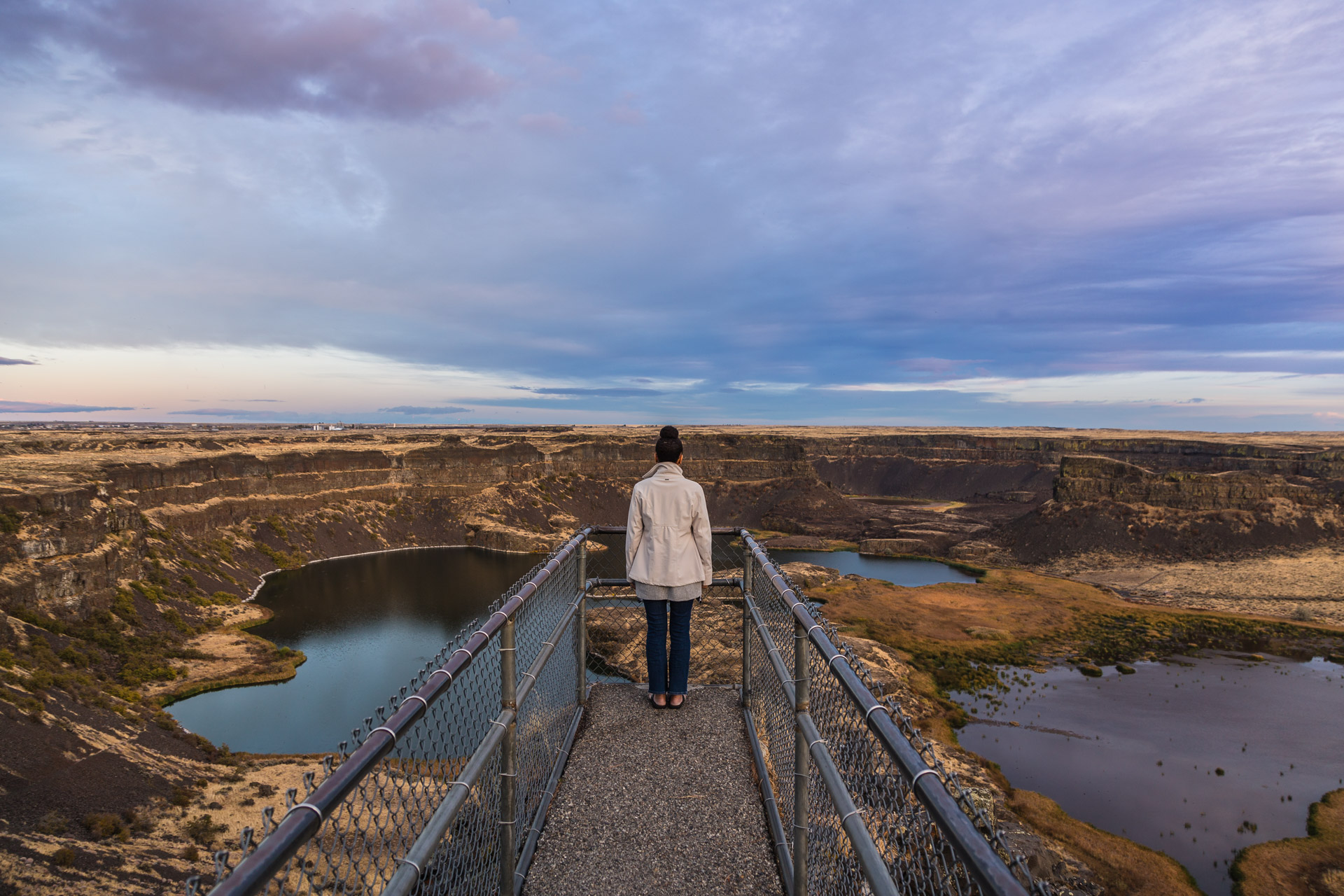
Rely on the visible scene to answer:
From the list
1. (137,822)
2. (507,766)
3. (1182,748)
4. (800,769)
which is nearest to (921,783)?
(800,769)

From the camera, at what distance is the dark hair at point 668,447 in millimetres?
5762

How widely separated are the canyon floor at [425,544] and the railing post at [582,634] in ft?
39.6

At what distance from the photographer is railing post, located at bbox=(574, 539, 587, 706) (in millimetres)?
6484

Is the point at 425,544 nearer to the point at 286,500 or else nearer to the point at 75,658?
the point at 286,500

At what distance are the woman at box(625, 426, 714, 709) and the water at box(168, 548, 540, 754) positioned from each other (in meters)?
21.9

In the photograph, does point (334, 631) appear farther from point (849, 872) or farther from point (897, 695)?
point (849, 872)

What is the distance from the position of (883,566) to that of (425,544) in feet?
142

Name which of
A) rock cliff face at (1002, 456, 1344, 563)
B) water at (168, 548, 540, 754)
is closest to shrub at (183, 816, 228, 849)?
water at (168, 548, 540, 754)

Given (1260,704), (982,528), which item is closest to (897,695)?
(1260,704)

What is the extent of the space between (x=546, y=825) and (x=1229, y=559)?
6422 cm

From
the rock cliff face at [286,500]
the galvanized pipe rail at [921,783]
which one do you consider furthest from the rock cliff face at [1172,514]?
the galvanized pipe rail at [921,783]

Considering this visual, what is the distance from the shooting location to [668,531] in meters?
Answer: 5.62

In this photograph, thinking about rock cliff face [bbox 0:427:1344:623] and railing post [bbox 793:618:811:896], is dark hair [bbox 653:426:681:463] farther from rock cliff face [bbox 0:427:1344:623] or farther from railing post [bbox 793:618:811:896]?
rock cliff face [bbox 0:427:1344:623]

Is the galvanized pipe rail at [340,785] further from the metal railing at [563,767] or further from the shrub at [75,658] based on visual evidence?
the shrub at [75,658]
